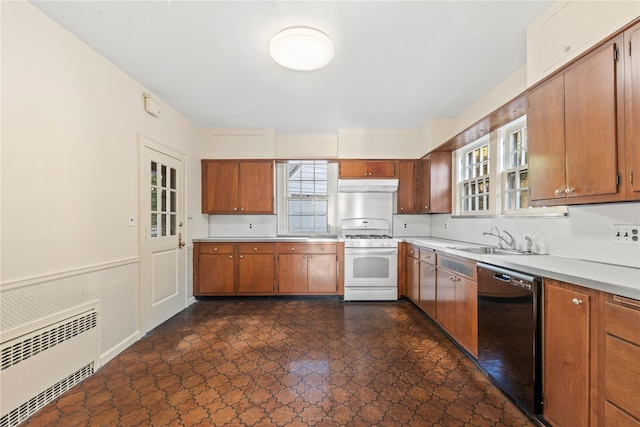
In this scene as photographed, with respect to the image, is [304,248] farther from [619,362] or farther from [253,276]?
[619,362]

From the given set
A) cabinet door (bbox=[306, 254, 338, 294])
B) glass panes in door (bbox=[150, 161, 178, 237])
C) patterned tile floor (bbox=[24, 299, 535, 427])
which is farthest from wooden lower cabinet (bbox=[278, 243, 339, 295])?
glass panes in door (bbox=[150, 161, 178, 237])

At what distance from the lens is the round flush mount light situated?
192 centimetres

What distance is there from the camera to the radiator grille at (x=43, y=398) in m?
1.58

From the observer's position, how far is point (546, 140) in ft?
5.85

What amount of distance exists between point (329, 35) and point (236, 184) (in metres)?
2.71

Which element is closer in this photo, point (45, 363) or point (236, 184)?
point (45, 363)

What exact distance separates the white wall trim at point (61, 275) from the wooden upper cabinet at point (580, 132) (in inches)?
133

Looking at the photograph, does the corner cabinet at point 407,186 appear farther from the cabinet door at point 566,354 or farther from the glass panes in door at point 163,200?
the glass panes in door at point 163,200

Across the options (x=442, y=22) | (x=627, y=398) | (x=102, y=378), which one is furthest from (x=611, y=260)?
(x=102, y=378)

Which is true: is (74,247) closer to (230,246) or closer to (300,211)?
(230,246)

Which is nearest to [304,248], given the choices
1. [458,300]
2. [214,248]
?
[214,248]

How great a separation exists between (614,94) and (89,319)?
12.0 ft

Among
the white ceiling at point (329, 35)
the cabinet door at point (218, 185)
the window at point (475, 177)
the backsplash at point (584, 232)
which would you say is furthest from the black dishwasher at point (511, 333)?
the cabinet door at point (218, 185)

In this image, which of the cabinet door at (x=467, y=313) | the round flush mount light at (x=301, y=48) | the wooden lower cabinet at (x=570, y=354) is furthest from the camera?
the cabinet door at (x=467, y=313)
